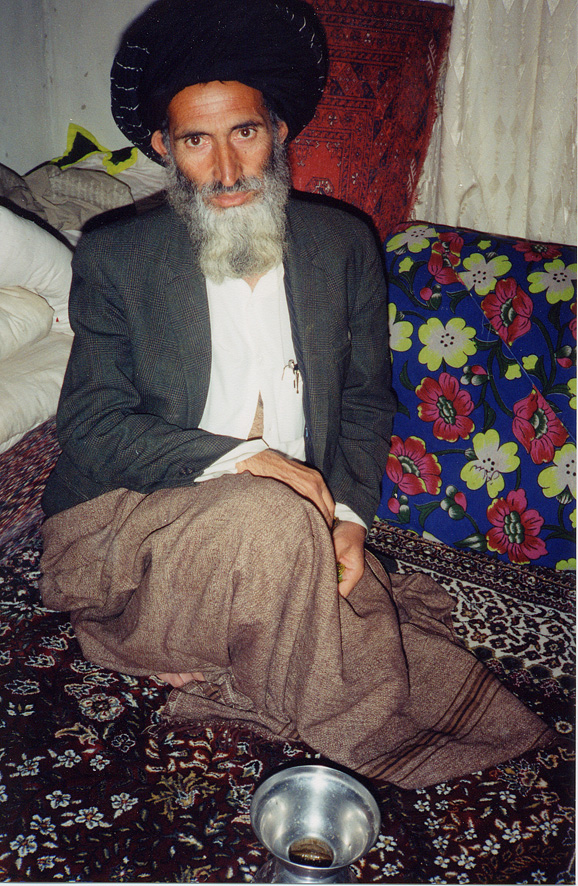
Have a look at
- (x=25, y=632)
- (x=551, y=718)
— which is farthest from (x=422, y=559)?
(x=25, y=632)

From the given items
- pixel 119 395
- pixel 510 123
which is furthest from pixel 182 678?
pixel 510 123

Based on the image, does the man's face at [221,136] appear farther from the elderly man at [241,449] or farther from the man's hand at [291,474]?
the man's hand at [291,474]

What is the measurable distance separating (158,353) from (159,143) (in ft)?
1.62

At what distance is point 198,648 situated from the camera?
4.50 feet

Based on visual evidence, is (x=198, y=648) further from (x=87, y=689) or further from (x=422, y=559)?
(x=422, y=559)

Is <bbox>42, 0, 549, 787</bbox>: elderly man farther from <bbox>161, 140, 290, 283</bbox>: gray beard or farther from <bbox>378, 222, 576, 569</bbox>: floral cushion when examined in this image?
<bbox>378, 222, 576, 569</bbox>: floral cushion

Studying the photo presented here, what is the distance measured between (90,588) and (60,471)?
0.30 meters

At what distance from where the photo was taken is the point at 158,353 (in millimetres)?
1530

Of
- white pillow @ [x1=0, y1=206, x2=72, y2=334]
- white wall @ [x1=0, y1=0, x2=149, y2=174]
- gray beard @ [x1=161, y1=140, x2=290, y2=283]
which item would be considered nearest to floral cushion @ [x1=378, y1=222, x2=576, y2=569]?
gray beard @ [x1=161, y1=140, x2=290, y2=283]

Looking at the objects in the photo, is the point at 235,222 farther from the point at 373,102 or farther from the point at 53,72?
the point at 53,72

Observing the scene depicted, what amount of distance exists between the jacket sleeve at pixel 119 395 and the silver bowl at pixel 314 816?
0.61m

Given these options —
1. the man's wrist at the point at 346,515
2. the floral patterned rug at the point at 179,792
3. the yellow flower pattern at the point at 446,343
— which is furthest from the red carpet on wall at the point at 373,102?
the floral patterned rug at the point at 179,792

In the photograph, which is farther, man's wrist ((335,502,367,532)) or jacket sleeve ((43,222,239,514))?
man's wrist ((335,502,367,532))

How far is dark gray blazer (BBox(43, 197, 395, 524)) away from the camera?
1.48 m
